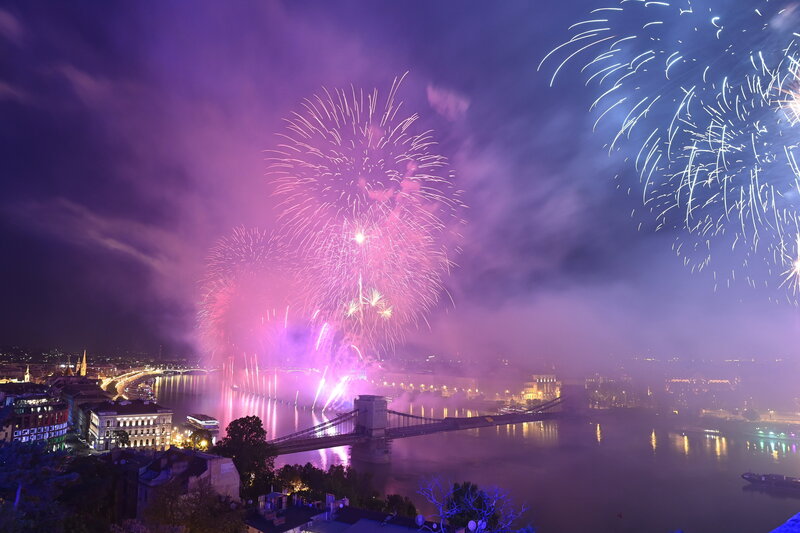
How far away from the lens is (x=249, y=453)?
82.0 feet

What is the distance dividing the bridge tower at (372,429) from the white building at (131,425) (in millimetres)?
17024

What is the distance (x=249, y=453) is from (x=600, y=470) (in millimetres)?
32556

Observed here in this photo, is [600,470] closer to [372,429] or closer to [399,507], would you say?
[372,429]

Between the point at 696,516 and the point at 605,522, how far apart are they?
6642 mm

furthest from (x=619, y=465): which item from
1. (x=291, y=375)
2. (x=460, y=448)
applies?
(x=291, y=375)

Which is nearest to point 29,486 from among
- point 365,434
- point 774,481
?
point 365,434

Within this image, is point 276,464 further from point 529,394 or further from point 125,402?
point 529,394

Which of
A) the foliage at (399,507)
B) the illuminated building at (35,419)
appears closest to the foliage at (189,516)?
the foliage at (399,507)

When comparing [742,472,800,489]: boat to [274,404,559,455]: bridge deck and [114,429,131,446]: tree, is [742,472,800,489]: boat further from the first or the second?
[114,429,131,446]: tree

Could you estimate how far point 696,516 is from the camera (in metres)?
30.8

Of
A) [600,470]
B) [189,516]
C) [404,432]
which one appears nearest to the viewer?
[189,516]

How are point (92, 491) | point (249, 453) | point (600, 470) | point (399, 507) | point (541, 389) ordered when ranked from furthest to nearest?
point (541, 389), point (600, 470), point (249, 453), point (399, 507), point (92, 491)

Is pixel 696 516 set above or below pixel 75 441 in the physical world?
below

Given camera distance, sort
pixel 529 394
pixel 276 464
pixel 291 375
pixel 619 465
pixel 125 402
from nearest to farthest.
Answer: pixel 276 464 < pixel 125 402 < pixel 619 465 < pixel 529 394 < pixel 291 375
